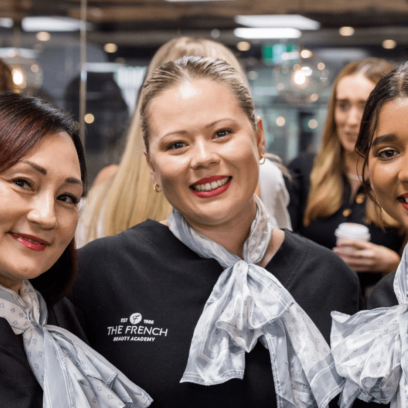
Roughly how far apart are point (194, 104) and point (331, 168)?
1780 mm

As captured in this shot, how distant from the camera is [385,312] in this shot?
5.34ft

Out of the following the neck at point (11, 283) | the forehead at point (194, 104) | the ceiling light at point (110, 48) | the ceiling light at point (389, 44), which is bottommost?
the neck at point (11, 283)

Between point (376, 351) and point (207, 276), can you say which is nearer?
point (376, 351)

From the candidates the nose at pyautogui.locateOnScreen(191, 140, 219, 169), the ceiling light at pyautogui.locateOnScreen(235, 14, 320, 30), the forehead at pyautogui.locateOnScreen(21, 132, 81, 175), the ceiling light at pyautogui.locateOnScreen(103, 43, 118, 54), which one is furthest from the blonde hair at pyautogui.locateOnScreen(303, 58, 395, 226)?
the ceiling light at pyautogui.locateOnScreen(103, 43, 118, 54)

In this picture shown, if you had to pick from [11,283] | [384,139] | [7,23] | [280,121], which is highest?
[7,23]

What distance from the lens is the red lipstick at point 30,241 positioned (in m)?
1.39

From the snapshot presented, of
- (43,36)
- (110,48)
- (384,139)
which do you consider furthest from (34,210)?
(43,36)

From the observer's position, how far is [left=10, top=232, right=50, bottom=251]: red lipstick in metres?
1.39

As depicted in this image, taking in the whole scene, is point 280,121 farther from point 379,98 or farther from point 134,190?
point 379,98

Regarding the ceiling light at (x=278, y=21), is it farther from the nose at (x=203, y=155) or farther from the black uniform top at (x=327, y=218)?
the nose at (x=203, y=155)

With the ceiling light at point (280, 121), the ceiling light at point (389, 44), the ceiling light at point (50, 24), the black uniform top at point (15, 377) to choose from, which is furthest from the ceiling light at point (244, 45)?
the black uniform top at point (15, 377)

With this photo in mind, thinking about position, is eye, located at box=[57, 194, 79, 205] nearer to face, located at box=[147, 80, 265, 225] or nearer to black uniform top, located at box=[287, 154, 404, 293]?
face, located at box=[147, 80, 265, 225]

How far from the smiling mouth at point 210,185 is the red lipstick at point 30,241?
50 cm

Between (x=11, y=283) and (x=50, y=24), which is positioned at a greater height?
(x=50, y=24)
